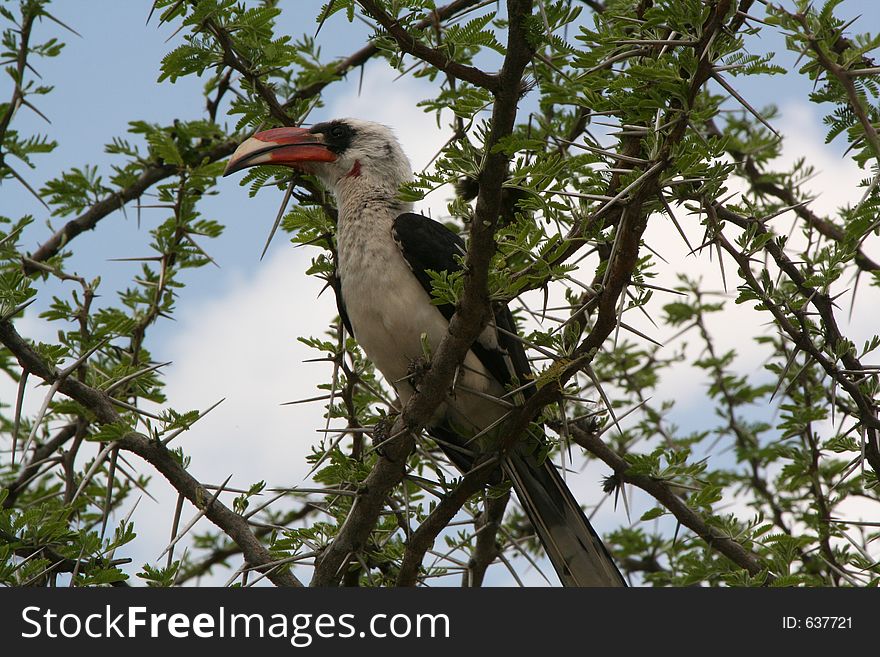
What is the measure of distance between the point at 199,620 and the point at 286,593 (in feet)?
1.10

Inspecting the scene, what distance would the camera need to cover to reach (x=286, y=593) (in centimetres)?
335

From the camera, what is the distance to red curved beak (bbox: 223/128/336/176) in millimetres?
4242

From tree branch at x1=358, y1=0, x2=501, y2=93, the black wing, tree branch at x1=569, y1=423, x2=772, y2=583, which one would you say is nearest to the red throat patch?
the black wing

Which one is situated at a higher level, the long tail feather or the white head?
the white head

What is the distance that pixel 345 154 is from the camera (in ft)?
16.1

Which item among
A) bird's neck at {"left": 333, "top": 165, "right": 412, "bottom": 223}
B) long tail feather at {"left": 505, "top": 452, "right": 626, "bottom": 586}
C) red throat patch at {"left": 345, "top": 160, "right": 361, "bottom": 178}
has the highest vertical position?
red throat patch at {"left": 345, "top": 160, "right": 361, "bottom": 178}

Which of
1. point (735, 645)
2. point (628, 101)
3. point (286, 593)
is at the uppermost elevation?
point (628, 101)

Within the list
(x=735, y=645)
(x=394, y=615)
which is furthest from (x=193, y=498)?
(x=735, y=645)

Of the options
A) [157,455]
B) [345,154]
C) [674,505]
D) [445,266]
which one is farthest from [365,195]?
[674,505]

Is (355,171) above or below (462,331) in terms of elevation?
above

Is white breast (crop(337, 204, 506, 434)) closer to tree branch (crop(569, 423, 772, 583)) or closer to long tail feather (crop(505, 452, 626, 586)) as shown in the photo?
long tail feather (crop(505, 452, 626, 586))

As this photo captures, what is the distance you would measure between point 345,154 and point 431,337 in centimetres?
130

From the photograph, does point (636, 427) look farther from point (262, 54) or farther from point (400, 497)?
point (262, 54)

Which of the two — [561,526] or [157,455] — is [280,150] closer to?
[157,455]
